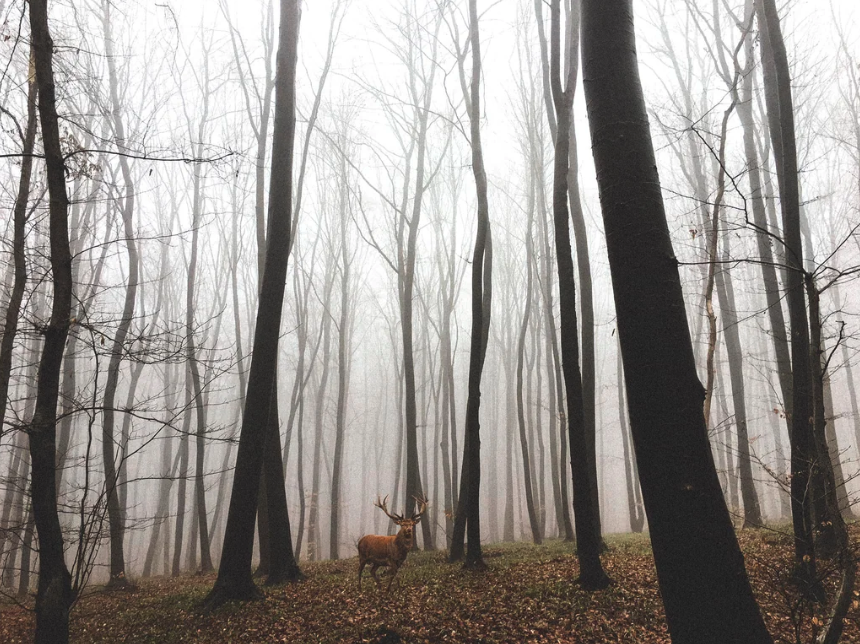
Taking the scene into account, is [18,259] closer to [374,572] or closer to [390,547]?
[390,547]

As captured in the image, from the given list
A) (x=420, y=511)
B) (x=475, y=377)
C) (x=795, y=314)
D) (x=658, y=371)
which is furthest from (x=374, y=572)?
(x=795, y=314)

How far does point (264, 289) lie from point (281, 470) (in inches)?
110

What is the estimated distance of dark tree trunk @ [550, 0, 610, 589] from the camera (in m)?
5.53

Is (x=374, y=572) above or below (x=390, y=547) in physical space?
below

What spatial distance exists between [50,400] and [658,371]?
4.39 m

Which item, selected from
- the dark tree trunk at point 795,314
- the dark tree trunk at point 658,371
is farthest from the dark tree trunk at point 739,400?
the dark tree trunk at point 658,371

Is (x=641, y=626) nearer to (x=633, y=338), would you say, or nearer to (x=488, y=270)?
(x=633, y=338)

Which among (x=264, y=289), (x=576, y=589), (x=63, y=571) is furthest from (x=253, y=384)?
(x=576, y=589)

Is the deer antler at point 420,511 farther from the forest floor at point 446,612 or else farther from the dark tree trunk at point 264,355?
the dark tree trunk at point 264,355

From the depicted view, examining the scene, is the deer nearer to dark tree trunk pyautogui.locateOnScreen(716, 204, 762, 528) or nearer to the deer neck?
the deer neck

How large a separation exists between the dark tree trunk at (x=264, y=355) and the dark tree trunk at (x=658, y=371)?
528 centimetres

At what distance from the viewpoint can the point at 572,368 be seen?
601cm

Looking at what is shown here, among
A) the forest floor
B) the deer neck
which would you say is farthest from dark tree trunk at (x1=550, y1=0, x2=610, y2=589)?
the deer neck

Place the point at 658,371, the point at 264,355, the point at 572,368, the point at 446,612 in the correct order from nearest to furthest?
the point at 658,371 → the point at 446,612 → the point at 572,368 → the point at 264,355
